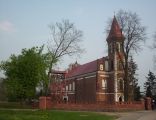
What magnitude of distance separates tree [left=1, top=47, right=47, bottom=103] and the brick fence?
8.81ft

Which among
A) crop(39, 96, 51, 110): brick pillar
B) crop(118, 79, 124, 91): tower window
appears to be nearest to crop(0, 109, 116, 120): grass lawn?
crop(39, 96, 51, 110): brick pillar

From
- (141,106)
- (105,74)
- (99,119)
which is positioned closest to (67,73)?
(105,74)

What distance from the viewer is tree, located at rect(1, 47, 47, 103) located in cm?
4403

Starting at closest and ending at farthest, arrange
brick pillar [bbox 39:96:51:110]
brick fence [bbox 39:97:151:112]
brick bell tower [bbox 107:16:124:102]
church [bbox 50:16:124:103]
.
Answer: brick pillar [bbox 39:96:51:110], brick fence [bbox 39:97:151:112], brick bell tower [bbox 107:16:124:102], church [bbox 50:16:124:103]

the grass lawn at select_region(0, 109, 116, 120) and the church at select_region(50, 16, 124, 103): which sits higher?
the church at select_region(50, 16, 124, 103)

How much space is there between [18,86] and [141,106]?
19465mm

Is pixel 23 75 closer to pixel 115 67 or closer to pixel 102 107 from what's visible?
pixel 102 107

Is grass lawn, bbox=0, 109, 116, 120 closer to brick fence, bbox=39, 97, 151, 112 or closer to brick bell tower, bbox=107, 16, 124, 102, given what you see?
brick fence, bbox=39, 97, 151, 112

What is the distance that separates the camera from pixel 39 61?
151 ft

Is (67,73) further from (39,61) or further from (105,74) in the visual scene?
(39,61)

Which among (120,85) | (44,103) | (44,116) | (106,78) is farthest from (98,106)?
(44,116)

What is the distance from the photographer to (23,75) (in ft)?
146

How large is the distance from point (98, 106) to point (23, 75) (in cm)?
1233

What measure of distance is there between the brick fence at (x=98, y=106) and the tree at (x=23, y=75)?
8.81 feet
